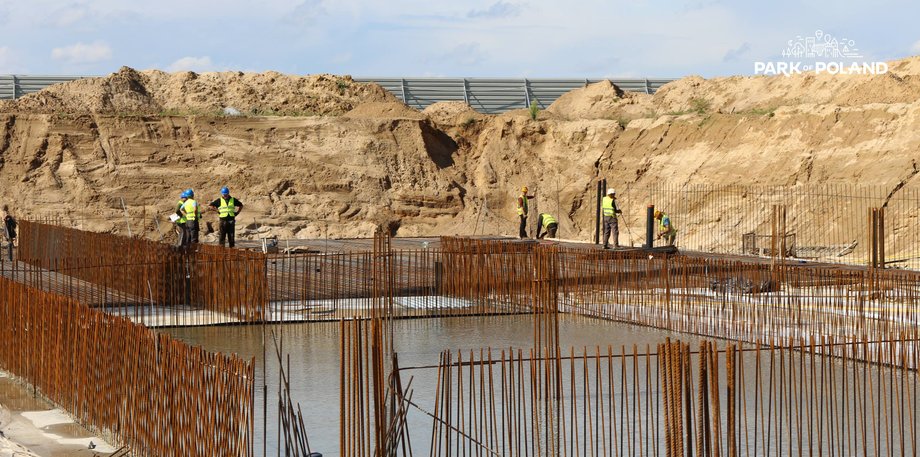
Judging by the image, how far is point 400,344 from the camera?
44.3 ft

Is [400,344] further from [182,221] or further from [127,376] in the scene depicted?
[182,221]

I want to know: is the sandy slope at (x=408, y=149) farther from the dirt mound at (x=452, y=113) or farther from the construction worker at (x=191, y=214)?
the construction worker at (x=191, y=214)

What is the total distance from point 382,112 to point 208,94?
21.2 feet

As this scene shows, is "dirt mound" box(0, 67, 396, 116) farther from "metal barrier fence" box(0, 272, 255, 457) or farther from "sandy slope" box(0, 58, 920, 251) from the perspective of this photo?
"metal barrier fence" box(0, 272, 255, 457)

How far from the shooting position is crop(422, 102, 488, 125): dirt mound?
38031 mm

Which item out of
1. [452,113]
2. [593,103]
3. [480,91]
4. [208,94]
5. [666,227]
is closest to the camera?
[666,227]

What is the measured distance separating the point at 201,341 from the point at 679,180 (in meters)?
21.0

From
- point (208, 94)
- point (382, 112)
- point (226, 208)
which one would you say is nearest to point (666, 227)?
point (226, 208)

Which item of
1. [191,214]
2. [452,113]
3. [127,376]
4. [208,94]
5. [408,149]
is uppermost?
[208,94]

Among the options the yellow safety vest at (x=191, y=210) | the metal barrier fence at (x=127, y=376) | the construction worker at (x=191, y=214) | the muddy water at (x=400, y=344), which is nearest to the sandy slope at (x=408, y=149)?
the construction worker at (x=191, y=214)

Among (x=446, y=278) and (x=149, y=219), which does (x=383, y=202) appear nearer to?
(x=149, y=219)

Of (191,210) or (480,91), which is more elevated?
(480,91)

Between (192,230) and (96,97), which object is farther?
(96,97)

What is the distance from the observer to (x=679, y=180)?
32.3 metres
